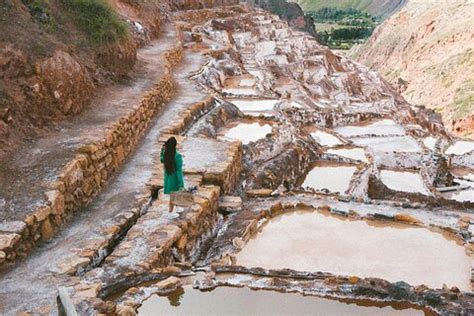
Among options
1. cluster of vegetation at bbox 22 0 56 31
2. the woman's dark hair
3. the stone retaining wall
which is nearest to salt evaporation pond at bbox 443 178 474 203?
the stone retaining wall

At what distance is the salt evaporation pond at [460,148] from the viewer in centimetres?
1855

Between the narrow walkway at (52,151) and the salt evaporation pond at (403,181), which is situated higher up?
the narrow walkway at (52,151)

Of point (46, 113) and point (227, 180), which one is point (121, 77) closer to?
point (46, 113)

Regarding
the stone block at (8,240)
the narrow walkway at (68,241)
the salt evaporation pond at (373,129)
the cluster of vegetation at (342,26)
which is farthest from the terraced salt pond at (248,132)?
the cluster of vegetation at (342,26)

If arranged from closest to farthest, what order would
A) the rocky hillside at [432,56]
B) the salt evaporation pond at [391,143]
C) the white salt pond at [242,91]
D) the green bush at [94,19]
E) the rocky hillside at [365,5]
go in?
the green bush at [94,19] < the salt evaporation pond at [391,143] < the white salt pond at [242,91] < the rocky hillside at [432,56] < the rocky hillside at [365,5]

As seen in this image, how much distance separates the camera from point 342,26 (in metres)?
103

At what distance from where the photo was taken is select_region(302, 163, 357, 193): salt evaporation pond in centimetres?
1195

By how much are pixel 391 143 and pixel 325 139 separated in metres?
2.86

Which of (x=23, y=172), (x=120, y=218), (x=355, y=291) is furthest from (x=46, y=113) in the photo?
(x=355, y=291)

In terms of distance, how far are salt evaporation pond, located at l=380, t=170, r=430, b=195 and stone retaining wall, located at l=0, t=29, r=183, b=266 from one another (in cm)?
649

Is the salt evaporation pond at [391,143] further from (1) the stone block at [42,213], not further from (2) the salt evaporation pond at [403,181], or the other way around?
(1) the stone block at [42,213]

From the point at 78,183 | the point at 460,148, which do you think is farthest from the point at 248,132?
the point at 460,148

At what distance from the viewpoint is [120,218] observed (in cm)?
671

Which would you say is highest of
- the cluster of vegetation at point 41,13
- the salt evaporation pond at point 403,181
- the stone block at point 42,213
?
the cluster of vegetation at point 41,13
